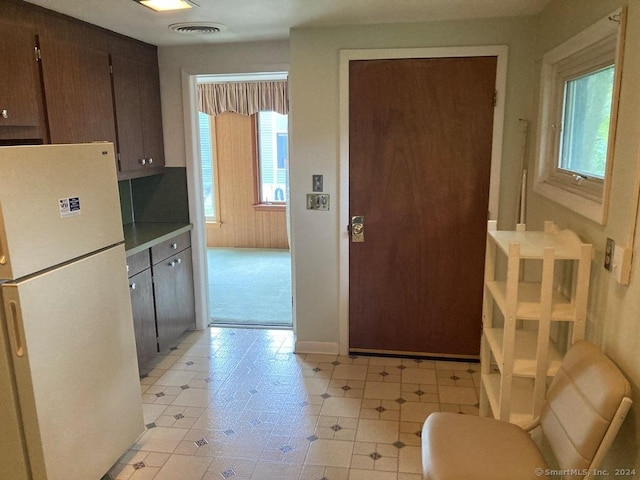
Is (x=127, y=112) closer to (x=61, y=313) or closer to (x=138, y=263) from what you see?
(x=138, y=263)

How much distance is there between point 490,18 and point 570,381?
87.9 inches

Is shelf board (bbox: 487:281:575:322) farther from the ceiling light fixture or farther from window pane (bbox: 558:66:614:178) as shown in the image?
the ceiling light fixture

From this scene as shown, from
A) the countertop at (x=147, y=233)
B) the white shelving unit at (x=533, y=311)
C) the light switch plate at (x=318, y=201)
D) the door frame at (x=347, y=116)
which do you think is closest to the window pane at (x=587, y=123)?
the white shelving unit at (x=533, y=311)

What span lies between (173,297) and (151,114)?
135 centimetres

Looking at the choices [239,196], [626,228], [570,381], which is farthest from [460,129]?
[239,196]

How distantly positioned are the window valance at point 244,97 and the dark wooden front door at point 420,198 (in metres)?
3.26

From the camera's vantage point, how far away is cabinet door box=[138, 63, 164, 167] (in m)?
3.55

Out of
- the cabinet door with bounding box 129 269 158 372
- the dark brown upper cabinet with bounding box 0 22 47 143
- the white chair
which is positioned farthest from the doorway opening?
the white chair

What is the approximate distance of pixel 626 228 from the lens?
166 centimetres

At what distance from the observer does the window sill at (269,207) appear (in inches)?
266

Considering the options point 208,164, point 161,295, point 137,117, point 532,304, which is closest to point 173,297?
point 161,295

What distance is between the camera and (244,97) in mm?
6379

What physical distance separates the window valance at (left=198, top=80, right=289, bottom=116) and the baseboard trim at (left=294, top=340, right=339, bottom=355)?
11.6 ft

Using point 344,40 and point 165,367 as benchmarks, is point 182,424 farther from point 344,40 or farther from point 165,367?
point 344,40
